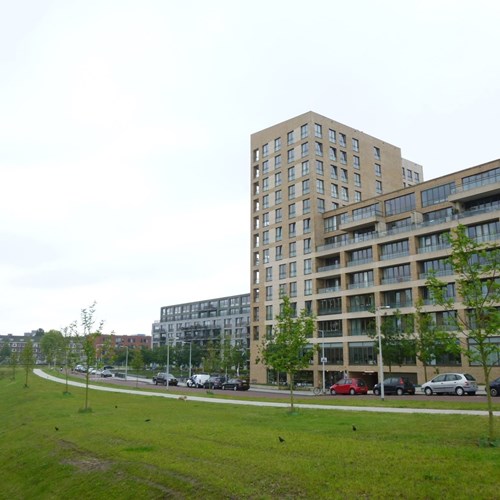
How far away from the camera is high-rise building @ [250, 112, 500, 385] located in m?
54.5

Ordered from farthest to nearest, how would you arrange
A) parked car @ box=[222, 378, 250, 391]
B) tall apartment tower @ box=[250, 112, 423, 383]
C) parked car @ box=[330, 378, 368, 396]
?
tall apartment tower @ box=[250, 112, 423, 383]
parked car @ box=[222, 378, 250, 391]
parked car @ box=[330, 378, 368, 396]

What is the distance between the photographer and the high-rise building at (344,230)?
179ft

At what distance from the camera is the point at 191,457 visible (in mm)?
13289

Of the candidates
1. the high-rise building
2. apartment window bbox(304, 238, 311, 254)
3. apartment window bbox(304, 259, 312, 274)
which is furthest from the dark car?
apartment window bbox(304, 238, 311, 254)

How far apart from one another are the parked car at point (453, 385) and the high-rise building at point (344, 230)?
1216 centimetres

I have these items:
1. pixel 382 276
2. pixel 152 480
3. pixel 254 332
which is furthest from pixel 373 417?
pixel 254 332

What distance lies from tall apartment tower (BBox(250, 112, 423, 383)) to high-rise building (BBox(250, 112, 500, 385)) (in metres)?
0.17

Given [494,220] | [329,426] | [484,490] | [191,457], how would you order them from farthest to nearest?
[494,220] → [329,426] → [191,457] → [484,490]

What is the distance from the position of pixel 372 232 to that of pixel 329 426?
47.9 meters

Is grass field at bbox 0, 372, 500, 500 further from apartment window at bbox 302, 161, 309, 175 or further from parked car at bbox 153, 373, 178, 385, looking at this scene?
apartment window at bbox 302, 161, 309, 175

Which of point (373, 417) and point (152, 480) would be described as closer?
point (152, 480)

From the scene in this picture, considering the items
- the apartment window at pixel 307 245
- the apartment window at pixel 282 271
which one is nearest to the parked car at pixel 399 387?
the apartment window at pixel 307 245

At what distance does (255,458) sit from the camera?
1256cm

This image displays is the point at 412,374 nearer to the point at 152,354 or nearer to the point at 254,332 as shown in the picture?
the point at 254,332
